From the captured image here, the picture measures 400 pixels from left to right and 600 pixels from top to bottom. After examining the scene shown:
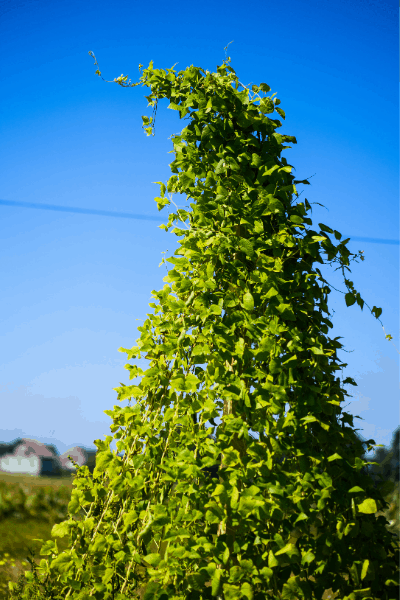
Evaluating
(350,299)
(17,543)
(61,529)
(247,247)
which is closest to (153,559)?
(61,529)

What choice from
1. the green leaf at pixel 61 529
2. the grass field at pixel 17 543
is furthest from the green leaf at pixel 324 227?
the grass field at pixel 17 543

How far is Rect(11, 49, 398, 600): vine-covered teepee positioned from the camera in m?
1.19

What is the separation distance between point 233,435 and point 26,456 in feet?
109

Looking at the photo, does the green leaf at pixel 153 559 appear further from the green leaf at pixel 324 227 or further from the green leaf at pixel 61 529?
the green leaf at pixel 324 227

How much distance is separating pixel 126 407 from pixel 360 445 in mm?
957

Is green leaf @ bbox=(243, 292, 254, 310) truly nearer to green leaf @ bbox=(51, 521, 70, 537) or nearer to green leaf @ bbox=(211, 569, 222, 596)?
green leaf @ bbox=(211, 569, 222, 596)

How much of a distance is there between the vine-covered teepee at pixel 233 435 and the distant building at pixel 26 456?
30.5m

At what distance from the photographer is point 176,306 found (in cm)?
143

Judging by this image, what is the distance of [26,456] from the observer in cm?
2889

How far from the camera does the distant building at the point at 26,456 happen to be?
92.6 feet

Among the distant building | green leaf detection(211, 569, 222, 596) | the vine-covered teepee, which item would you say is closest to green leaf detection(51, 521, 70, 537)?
the vine-covered teepee

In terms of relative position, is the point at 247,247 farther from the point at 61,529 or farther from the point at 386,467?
the point at 386,467

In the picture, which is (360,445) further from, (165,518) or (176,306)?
(176,306)

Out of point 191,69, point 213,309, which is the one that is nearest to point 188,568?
point 213,309
